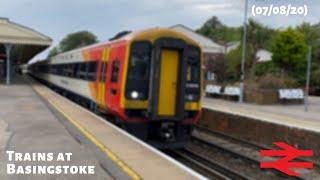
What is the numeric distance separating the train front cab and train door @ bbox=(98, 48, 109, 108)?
2.44 meters

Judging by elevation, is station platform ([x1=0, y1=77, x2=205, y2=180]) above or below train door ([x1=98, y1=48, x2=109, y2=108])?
below

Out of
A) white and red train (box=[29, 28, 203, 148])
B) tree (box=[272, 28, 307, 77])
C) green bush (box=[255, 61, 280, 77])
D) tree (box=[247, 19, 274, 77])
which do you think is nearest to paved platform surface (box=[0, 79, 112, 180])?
white and red train (box=[29, 28, 203, 148])

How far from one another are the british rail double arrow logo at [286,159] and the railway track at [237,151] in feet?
0.66

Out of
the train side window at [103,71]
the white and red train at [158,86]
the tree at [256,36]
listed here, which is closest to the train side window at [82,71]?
the train side window at [103,71]

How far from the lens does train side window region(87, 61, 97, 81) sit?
1761 cm

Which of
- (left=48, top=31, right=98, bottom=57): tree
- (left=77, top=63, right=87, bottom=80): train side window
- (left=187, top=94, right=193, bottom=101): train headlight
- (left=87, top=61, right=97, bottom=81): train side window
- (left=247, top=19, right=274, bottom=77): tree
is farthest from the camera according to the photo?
(left=48, top=31, right=98, bottom=57): tree

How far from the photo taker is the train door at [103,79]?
15297mm

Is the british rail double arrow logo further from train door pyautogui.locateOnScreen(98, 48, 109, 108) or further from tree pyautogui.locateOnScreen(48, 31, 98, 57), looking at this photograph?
tree pyautogui.locateOnScreen(48, 31, 98, 57)

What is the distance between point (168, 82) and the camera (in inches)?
508

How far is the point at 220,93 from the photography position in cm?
4000

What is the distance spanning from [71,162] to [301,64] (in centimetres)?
4728

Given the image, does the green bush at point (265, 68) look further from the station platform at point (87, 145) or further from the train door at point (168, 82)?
the train door at point (168, 82)

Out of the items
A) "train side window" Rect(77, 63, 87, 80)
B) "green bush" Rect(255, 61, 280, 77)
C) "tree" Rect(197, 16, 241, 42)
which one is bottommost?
"train side window" Rect(77, 63, 87, 80)

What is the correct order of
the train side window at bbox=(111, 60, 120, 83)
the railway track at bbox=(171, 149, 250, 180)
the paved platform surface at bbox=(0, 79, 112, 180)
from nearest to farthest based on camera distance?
the paved platform surface at bbox=(0, 79, 112, 180) → the railway track at bbox=(171, 149, 250, 180) → the train side window at bbox=(111, 60, 120, 83)
